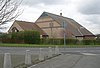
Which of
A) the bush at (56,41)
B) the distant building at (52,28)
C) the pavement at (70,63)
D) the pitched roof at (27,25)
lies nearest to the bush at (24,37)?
the bush at (56,41)

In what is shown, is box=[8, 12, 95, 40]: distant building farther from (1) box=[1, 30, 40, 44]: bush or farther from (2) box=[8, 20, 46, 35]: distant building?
(1) box=[1, 30, 40, 44]: bush

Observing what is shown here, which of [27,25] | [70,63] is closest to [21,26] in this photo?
[27,25]

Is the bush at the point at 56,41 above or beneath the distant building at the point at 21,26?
beneath

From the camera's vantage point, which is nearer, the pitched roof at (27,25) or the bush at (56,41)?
the bush at (56,41)

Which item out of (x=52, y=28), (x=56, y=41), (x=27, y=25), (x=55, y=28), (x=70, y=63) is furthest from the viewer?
(x=52, y=28)

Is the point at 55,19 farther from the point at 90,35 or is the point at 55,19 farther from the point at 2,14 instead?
the point at 2,14

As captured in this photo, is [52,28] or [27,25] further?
[52,28]

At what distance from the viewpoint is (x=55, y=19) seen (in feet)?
266

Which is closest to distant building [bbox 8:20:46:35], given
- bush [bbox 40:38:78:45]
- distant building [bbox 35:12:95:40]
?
distant building [bbox 35:12:95:40]

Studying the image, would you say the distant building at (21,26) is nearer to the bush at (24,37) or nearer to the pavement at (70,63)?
the bush at (24,37)

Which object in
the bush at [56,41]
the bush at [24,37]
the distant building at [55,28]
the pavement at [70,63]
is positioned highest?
the distant building at [55,28]

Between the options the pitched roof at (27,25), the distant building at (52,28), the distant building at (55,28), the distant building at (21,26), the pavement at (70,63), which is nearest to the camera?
the pavement at (70,63)

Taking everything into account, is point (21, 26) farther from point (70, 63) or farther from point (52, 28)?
point (70, 63)

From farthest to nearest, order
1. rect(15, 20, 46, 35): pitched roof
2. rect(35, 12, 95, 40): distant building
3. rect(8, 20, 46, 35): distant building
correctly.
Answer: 1. rect(35, 12, 95, 40): distant building
2. rect(15, 20, 46, 35): pitched roof
3. rect(8, 20, 46, 35): distant building
